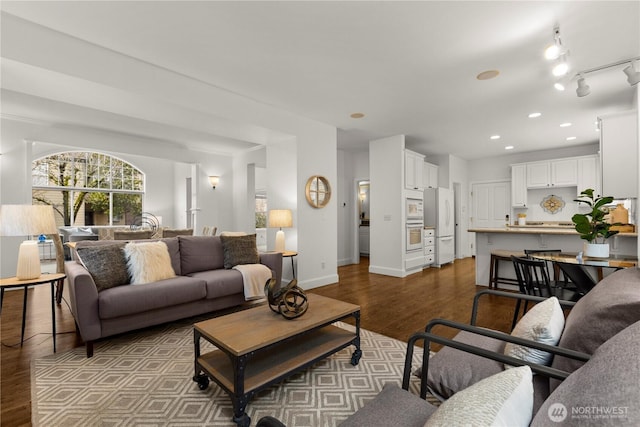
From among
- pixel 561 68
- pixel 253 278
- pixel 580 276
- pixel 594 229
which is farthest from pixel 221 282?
pixel 561 68

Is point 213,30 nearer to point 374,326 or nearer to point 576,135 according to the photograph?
point 374,326

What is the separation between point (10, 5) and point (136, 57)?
2.86ft

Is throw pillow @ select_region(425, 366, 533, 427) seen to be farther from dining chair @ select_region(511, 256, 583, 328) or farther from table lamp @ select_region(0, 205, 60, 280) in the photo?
table lamp @ select_region(0, 205, 60, 280)

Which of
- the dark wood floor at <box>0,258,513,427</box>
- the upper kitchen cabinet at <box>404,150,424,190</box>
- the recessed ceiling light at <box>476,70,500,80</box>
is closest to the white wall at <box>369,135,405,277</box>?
the upper kitchen cabinet at <box>404,150,424,190</box>

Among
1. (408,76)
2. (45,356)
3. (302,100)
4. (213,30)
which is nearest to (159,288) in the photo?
(45,356)

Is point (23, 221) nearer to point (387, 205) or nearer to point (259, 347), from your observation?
point (259, 347)

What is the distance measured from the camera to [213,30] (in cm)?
248

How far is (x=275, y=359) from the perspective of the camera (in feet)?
6.36

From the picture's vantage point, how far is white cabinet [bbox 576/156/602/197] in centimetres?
628

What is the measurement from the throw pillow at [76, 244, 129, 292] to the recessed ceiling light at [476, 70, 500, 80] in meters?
4.24

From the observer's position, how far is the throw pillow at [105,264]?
271 centimetres

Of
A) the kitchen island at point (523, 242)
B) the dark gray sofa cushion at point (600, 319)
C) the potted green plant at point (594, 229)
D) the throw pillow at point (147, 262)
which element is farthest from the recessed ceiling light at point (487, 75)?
the throw pillow at point (147, 262)

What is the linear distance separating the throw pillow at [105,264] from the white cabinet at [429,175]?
579cm

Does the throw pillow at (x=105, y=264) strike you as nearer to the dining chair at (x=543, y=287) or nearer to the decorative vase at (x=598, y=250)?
the dining chair at (x=543, y=287)
